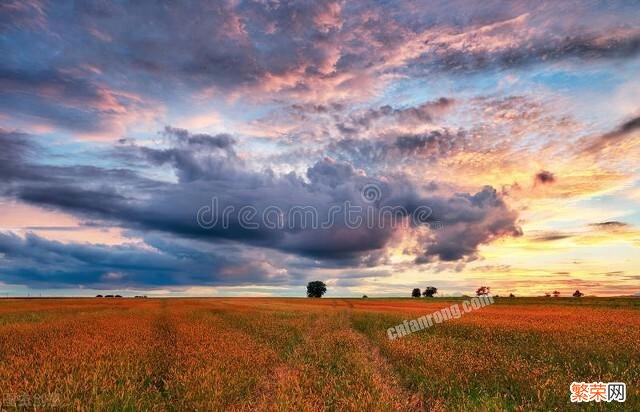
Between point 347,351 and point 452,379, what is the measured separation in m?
5.38

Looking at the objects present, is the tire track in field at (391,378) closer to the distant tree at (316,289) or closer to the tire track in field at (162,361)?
the tire track in field at (162,361)

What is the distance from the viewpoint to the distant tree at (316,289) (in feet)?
510

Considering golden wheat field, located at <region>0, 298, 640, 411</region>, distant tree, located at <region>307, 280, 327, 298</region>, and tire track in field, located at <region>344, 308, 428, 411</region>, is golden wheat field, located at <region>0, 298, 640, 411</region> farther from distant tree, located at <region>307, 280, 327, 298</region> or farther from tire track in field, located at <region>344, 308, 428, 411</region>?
distant tree, located at <region>307, 280, 327, 298</region>

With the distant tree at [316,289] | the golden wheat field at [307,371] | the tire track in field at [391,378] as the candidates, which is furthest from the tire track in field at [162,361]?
the distant tree at [316,289]

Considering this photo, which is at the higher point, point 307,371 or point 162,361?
point 162,361

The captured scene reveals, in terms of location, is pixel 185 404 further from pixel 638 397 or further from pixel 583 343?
pixel 583 343

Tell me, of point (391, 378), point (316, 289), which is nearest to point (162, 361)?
point (391, 378)

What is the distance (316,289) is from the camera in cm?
15550

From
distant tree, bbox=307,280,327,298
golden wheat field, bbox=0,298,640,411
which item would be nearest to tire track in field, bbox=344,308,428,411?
golden wheat field, bbox=0,298,640,411

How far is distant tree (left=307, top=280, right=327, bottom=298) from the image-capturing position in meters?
156

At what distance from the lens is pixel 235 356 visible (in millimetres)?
14375

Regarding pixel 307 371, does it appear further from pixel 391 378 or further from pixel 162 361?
pixel 162 361

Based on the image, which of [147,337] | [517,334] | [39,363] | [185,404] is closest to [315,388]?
[185,404]

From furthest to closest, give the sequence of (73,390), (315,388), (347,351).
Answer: (347,351) < (315,388) < (73,390)
